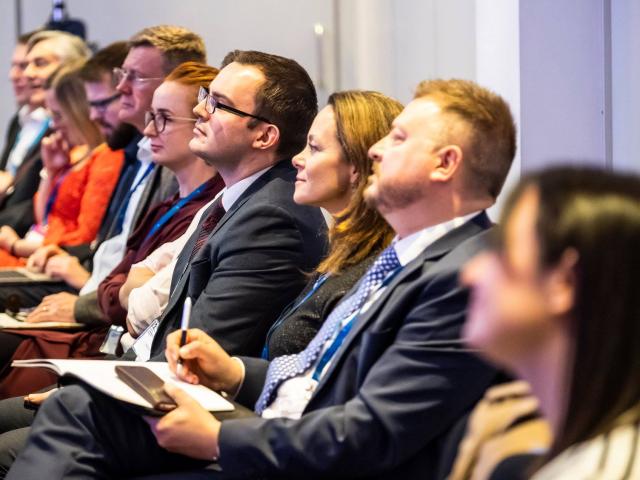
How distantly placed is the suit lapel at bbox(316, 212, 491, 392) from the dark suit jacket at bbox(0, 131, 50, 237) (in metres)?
3.30

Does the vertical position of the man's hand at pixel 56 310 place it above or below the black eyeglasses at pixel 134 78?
below

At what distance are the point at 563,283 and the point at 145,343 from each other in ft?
6.58

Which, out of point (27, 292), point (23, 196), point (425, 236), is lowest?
point (27, 292)

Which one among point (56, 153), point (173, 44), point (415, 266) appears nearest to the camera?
point (415, 266)

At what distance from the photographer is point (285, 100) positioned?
10.1ft

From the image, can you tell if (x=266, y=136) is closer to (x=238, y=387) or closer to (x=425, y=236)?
(x=238, y=387)

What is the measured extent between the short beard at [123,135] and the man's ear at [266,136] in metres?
1.39

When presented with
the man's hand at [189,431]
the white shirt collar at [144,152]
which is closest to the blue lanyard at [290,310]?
the man's hand at [189,431]

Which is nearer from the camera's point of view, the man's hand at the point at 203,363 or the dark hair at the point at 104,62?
the man's hand at the point at 203,363

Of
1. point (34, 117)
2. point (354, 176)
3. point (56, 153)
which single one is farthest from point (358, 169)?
point (34, 117)

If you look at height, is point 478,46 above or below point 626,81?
above

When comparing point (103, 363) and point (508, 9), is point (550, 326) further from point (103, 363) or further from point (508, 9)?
point (508, 9)

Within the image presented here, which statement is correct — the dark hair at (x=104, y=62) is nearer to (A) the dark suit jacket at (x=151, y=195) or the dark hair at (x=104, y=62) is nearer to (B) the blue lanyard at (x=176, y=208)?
(A) the dark suit jacket at (x=151, y=195)

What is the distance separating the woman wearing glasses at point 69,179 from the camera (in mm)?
4332
